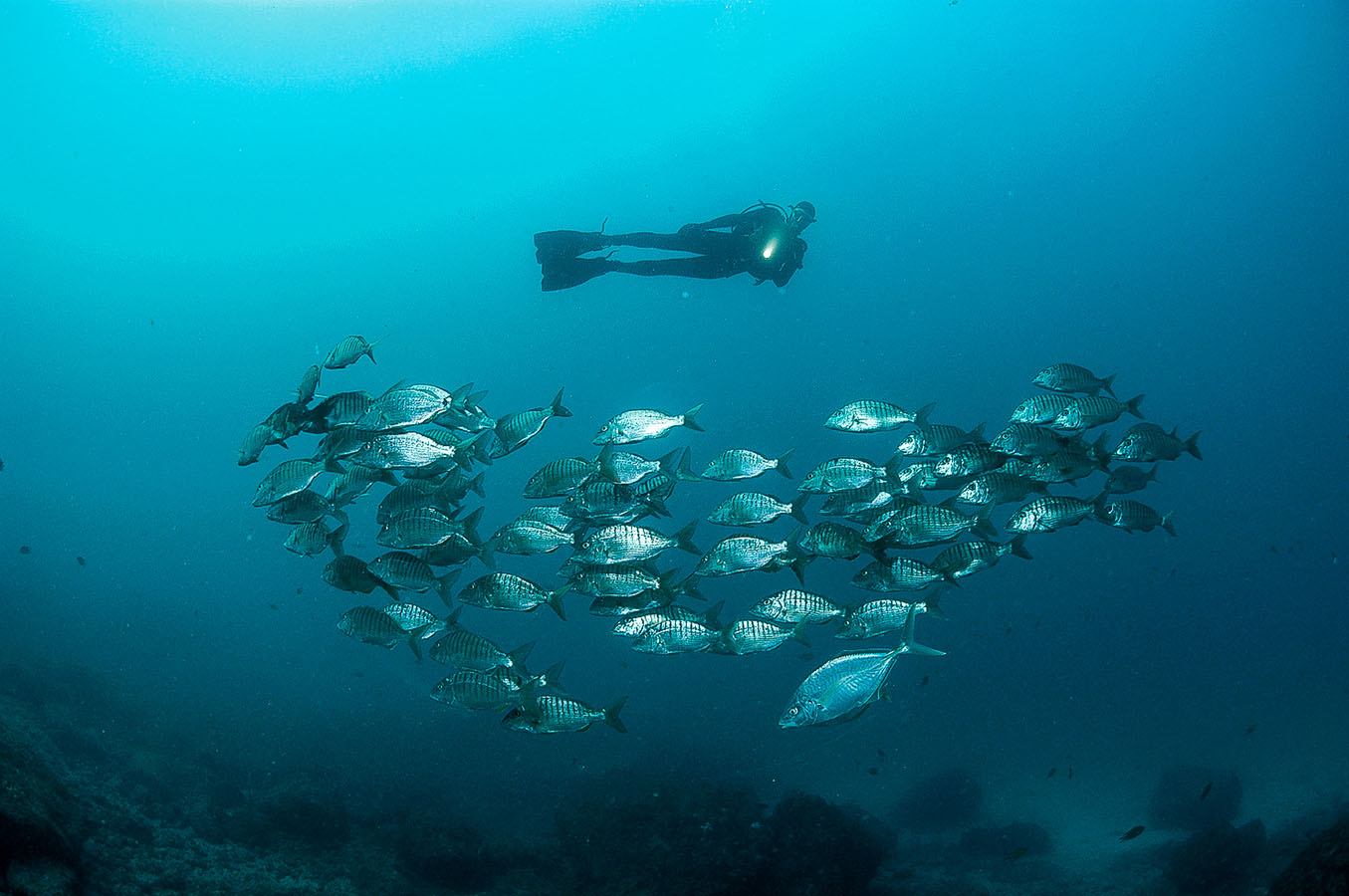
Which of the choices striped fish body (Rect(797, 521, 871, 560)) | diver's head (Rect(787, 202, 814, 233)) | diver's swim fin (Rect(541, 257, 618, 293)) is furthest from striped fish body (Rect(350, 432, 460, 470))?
diver's head (Rect(787, 202, 814, 233))

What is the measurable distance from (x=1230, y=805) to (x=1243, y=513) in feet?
257

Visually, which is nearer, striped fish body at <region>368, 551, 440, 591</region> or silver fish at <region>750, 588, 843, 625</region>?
silver fish at <region>750, 588, 843, 625</region>

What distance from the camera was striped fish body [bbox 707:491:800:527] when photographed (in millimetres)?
5527

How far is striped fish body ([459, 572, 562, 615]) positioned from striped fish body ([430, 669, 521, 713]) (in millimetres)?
556

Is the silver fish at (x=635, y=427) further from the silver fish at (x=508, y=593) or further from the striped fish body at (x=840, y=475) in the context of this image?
the silver fish at (x=508, y=593)

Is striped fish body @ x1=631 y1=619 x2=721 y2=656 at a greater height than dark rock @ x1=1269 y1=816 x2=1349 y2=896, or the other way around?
striped fish body @ x1=631 y1=619 x2=721 y2=656

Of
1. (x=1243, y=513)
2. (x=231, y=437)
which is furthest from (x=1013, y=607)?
(x=231, y=437)

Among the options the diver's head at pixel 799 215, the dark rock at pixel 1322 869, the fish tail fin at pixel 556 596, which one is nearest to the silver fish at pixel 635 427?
the fish tail fin at pixel 556 596

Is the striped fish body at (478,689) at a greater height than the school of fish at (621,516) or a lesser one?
lesser

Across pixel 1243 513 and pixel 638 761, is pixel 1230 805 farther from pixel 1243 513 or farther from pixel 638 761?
pixel 1243 513

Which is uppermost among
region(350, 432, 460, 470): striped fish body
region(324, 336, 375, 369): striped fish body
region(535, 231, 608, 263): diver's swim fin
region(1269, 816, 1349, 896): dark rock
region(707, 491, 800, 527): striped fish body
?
region(535, 231, 608, 263): diver's swim fin

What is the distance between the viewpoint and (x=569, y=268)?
1297cm

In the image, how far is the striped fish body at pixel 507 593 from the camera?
211 inches

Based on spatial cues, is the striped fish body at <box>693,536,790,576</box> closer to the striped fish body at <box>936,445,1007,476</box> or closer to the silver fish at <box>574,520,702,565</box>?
the silver fish at <box>574,520,702,565</box>
